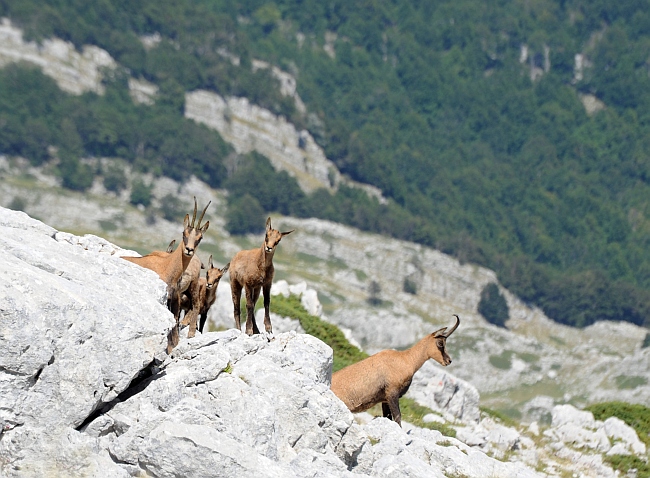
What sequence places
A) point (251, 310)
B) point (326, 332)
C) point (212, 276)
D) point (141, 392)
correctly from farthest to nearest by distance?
point (326, 332)
point (212, 276)
point (251, 310)
point (141, 392)

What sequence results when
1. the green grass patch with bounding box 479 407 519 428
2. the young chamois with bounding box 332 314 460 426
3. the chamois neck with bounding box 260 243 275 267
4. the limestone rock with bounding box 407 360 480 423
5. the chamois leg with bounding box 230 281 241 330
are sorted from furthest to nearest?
the green grass patch with bounding box 479 407 519 428, the limestone rock with bounding box 407 360 480 423, the chamois leg with bounding box 230 281 241 330, the young chamois with bounding box 332 314 460 426, the chamois neck with bounding box 260 243 275 267

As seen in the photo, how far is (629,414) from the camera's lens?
46.4 m

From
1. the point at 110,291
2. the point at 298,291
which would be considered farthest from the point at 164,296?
the point at 298,291

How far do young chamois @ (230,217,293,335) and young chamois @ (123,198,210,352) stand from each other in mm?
2227

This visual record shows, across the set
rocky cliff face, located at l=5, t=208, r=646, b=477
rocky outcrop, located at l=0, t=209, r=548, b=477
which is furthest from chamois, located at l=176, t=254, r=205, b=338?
rocky outcrop, located at l=0, t=209, r=548, b=477

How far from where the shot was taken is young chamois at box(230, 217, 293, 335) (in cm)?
2800

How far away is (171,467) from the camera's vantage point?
19.8 meters

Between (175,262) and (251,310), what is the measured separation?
130 inches

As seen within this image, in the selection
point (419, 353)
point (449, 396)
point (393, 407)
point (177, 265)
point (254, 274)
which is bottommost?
point (393, 407)

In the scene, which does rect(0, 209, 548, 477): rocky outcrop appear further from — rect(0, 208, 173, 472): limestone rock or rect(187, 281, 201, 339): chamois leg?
rect(187, 281, 201, 339): chamois leg

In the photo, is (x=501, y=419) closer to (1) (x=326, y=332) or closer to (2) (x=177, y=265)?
(1) (x=326, y=332)

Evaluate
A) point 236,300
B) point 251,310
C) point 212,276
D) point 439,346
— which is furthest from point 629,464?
point 212,276

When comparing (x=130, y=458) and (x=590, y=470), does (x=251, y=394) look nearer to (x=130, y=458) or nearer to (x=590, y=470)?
(x=130, y=458)

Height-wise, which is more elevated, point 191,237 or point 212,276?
point 212,276
